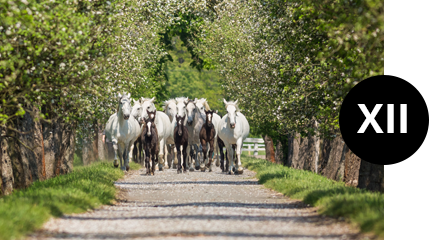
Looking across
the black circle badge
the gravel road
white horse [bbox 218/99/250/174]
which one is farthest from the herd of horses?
the black circle badge

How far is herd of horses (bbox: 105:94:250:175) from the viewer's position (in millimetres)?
27344

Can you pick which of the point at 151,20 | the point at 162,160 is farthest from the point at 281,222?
the point at 151,20

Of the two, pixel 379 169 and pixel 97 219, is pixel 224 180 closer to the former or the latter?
pixel 379 169

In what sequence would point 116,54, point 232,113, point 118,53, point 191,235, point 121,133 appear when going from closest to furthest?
point 191,235, point 116,54, point 118,53, point 121,133, point 232,113

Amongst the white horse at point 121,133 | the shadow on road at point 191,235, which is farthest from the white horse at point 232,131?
the shadow on road at point 191,235

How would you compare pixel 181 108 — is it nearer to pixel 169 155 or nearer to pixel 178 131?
pixel 178 131

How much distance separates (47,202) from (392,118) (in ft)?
22.8

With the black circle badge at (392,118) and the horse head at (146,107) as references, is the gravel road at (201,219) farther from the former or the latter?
the horse head at (146,107)

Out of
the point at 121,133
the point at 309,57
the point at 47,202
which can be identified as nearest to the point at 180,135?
the point at 121,133

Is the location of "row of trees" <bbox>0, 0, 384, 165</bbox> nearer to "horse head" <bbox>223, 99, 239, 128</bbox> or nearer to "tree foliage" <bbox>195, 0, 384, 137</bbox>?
"tree foliage" <bbox>195, 0, 384, 137</bbox>

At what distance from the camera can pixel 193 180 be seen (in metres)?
24.8

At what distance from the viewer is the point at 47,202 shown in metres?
13.2

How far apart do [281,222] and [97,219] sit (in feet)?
11.6

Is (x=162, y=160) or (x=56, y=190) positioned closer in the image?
(x=56, y=190)
